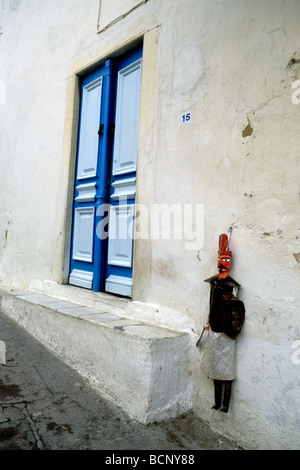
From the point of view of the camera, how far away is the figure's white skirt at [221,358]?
2148 mm

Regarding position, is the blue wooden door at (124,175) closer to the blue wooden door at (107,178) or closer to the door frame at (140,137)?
the blue wooden door at (107,178)

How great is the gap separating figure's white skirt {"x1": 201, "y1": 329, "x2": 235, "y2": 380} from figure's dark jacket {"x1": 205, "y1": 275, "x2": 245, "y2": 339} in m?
0.04

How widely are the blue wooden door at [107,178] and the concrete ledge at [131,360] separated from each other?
0.54 metres

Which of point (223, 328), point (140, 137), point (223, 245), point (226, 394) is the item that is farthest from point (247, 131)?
point (226, 394)

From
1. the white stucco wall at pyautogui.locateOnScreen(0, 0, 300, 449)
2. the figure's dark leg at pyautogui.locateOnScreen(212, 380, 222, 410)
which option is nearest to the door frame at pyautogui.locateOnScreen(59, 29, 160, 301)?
the white stucco wall at pyautogui.locateOnScreen(0, 0, 300, 449)

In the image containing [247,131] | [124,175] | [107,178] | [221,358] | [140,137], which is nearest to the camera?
[221,358]

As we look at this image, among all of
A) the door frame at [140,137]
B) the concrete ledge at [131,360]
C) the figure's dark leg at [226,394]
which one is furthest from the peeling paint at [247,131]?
the figure's dark leg at [226,394]

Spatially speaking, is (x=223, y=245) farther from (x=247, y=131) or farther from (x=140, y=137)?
(x=140, y=137)

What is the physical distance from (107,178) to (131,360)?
1.88 metres

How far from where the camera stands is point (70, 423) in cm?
225

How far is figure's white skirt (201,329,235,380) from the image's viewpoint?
Result: 2.15m

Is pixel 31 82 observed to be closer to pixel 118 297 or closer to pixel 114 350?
pixel 118 297

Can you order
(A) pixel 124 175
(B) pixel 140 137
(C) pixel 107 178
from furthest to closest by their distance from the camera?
1. (C) pixel 107 178
2. (A) pixel 124 175
3. (B) pixel 140 137

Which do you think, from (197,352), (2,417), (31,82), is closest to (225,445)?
(197,352)
